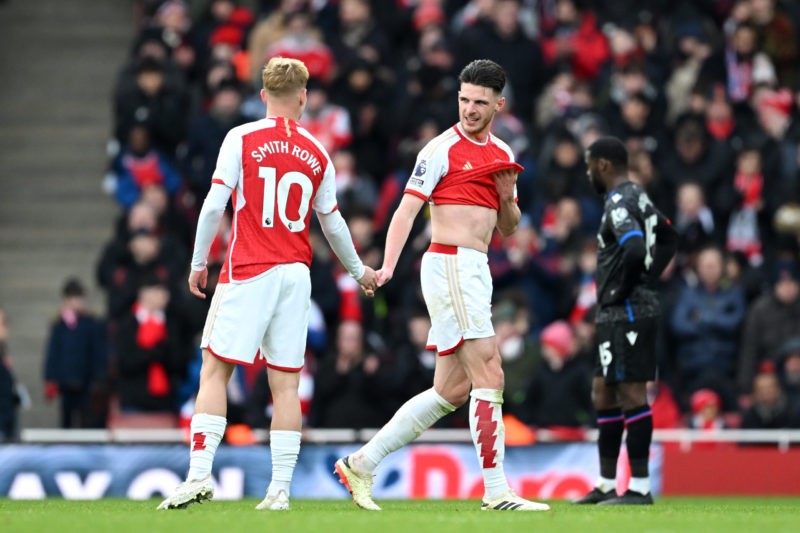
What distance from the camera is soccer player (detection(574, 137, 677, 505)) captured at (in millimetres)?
11602

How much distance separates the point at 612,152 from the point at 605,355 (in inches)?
54.5

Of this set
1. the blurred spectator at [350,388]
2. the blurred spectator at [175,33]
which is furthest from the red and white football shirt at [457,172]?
the blurred spectator at [175,33]

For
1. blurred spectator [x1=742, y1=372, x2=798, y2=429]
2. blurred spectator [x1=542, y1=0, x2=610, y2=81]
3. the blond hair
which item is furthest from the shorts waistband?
blurred spectator [x1=542, y1=0, x2=610, y2=81]

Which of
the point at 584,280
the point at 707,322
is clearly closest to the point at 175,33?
the point at 584,280

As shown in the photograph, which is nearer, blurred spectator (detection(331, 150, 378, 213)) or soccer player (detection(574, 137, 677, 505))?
soccer player (detection(574, 137, 677, 505))

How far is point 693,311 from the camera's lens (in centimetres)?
1683

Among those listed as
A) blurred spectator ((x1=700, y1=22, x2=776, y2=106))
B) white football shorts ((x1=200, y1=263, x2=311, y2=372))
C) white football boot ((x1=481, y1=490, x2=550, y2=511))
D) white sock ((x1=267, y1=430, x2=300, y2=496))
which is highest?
blurred spectator ((x1=700, y1=22, x2=776, y2=106))

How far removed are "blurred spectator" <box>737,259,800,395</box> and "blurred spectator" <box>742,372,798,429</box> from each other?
50 cm

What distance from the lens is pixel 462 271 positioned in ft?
34.3

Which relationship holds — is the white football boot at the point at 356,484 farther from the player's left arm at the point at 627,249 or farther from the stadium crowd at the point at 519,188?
→ the stadium crowd at the point at 519,188

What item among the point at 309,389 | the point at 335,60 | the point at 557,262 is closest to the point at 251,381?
the point at 309,389

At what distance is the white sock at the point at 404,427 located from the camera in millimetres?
10570

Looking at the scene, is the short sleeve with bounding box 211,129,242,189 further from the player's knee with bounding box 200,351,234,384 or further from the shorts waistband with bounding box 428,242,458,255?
the shorts waistband with bounding box 428,242,458,255

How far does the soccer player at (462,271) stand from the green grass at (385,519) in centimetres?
38
